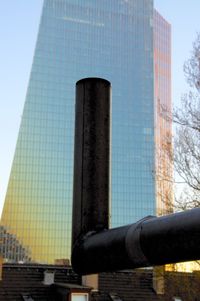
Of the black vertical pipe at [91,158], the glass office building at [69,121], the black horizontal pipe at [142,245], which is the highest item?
the glass office building at [69,121]

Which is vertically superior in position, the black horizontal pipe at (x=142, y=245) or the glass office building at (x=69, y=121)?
the glass office building at (x=69, y=121)

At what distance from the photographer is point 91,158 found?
9.47ft

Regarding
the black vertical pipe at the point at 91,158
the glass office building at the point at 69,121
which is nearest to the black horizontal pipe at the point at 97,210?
the black vertical pipe at the point at 91,158

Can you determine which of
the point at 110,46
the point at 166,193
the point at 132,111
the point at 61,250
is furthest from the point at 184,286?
the point at 110,46

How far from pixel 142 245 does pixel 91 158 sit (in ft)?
2.42

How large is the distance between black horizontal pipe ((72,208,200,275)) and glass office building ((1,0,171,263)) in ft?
344

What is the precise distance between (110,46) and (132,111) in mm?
18740

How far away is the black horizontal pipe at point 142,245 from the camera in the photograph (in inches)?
81.2

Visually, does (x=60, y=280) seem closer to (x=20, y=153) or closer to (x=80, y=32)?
(x=20, y=153)

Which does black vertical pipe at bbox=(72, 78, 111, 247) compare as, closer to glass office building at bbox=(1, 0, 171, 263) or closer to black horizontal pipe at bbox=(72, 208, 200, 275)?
black horizontal pipe at bbox=(72, 208, 200, 275)

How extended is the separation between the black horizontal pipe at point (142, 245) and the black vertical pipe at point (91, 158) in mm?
107

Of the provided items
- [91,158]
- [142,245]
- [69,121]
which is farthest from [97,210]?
[69,121]

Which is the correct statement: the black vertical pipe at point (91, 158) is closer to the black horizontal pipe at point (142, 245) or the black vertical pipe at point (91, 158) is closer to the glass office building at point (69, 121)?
the black horizontal pipe at point (142, 245)

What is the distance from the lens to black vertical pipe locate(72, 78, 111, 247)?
286 centimetres
